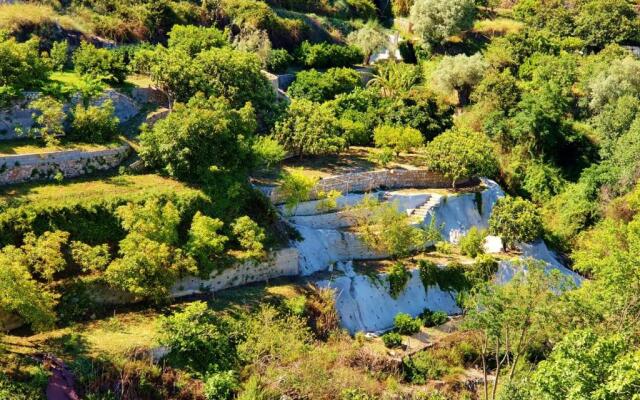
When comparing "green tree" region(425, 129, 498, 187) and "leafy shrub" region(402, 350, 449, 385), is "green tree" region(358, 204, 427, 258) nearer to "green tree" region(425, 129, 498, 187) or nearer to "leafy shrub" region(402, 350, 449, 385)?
"green tree" region(425, 129, 498, 187)

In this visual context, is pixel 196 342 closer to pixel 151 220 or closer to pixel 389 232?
pixel 151 220

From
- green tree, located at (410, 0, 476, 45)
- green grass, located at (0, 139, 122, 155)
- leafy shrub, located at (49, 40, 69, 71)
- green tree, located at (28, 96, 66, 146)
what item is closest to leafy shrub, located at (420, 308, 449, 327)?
green grass, located at (0, 139, 122, 155)

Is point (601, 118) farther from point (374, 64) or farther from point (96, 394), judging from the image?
point (96, 394)

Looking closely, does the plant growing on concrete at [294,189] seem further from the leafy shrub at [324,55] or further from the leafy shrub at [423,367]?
the leafy shrub at [324,55]

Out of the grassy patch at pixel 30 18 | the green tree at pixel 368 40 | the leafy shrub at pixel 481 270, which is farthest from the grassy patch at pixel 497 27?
the grassy patch at pixel 30 18

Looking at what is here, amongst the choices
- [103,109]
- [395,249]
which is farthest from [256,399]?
[103,109]

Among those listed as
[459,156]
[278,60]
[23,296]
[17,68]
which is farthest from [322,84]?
[23,296]
